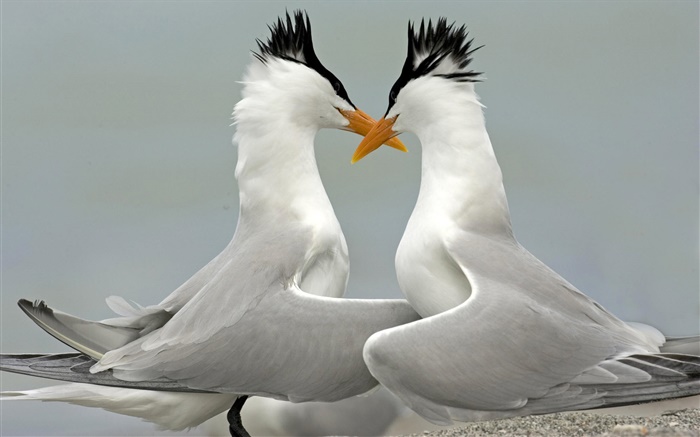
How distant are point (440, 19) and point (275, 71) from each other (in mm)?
1211

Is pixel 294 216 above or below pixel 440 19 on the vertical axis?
below

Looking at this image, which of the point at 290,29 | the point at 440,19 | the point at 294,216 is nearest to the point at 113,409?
the point at 294,216

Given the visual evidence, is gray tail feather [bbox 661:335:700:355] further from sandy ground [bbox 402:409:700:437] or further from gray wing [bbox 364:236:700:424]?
gray wing [bbox 364:236:700:424]

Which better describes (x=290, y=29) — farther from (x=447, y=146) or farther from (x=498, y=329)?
(x=498, y=329)

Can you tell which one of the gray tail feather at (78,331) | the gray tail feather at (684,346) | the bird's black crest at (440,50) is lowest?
the gray tail feather at (684,346)

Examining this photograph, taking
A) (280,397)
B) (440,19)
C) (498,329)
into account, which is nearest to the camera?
(498,329)

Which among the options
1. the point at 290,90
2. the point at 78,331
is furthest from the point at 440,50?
the point at 78,331

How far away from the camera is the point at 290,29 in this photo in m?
7.20

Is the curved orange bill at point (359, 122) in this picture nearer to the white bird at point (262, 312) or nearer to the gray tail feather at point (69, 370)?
the white bird at point (262, 312)

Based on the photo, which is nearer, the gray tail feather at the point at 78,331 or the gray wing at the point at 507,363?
the gray wing at the point at 507,363

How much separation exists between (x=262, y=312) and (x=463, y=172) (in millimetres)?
1575

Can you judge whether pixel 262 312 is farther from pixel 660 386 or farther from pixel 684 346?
pixel 684 346

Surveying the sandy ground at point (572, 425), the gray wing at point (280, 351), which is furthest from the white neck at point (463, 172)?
the sandy ground at point (572, 425)

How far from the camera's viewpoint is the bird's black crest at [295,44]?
721cm
